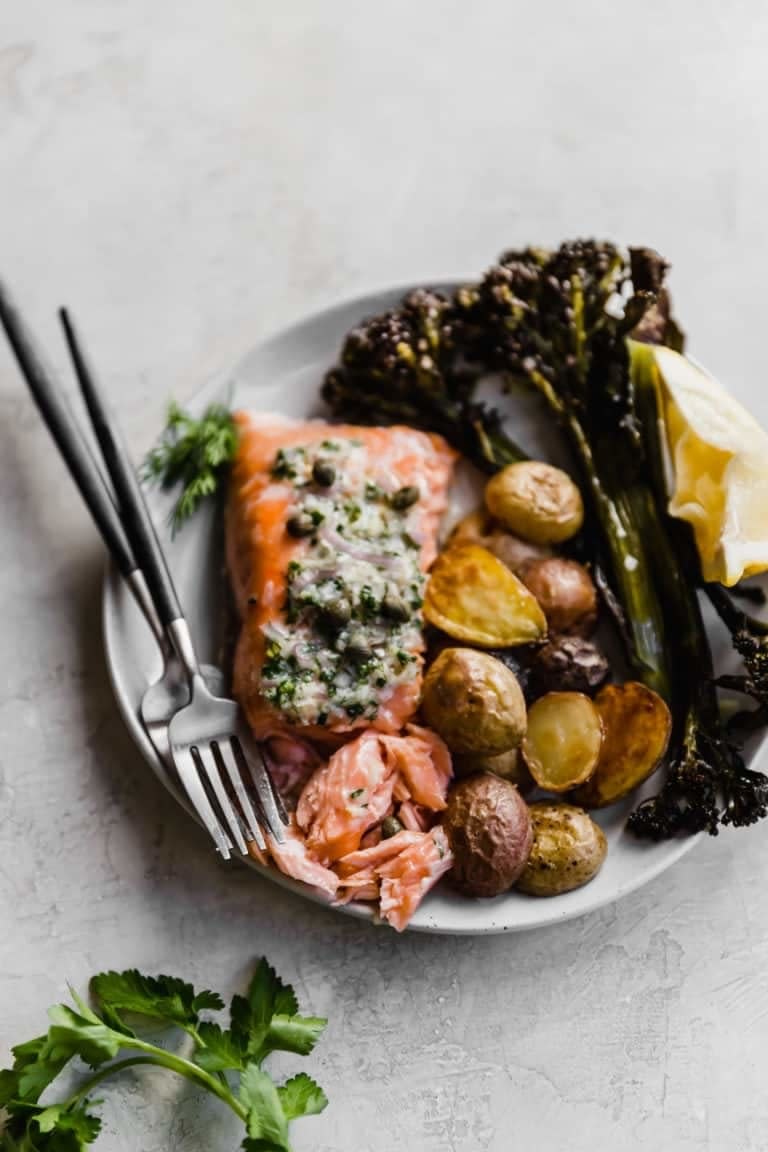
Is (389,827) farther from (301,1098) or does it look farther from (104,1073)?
(104,1073)

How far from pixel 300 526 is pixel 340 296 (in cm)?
80

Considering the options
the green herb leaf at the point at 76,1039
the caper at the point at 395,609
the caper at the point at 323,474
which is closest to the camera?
the green herb leaf at the point at 76,1039

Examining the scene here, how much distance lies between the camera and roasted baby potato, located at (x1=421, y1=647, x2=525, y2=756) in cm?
308

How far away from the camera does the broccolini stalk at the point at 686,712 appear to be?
3160 millimetres

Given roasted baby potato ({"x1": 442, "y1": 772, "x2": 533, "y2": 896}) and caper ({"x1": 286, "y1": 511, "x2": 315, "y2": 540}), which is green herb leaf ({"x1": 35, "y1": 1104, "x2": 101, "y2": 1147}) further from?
caper ({"x1": 286, "y1": 511, "x2": 315, "y2": 540})

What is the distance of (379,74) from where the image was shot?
4168 mm

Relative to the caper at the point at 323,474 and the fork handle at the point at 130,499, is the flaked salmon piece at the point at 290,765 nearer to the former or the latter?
the fork handle at the point at 130,499

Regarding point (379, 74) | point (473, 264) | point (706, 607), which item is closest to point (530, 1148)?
point (706, 607)

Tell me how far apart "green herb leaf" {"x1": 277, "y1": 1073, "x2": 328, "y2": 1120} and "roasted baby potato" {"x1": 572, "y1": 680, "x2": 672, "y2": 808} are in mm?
984

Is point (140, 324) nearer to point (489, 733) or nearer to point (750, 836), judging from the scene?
point (489, 733)

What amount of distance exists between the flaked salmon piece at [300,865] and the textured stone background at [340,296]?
296 mm

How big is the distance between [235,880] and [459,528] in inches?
45.1

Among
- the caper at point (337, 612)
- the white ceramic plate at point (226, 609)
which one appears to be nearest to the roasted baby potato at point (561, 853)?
the white ceramic plate at point (226, 609)

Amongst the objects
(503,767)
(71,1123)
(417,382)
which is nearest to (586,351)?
(417,382)
